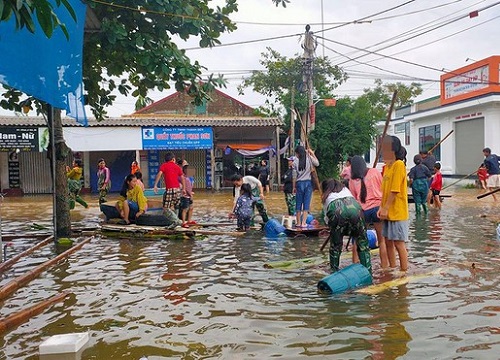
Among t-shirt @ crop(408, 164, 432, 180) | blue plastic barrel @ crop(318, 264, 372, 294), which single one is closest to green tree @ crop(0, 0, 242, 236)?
blue plastic barrel @ crop(318, 264, 372, 294)

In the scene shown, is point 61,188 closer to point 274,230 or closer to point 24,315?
point 274,230

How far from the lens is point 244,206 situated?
10.7 metres

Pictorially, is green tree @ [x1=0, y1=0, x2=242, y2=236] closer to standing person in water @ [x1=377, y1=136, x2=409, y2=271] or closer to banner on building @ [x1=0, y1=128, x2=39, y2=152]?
standing person in water @ [x1=377, y1=136, x2=409, y2=271]

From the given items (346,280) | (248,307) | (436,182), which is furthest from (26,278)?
(436,182)

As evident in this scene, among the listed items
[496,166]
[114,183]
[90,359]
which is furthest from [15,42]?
[114,183]

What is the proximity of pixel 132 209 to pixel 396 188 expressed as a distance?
22.7ft

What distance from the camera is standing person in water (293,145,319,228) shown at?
33.1 ft

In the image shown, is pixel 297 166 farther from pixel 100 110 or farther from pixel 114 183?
pixel 114 183

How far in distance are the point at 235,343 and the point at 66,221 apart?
280 inches

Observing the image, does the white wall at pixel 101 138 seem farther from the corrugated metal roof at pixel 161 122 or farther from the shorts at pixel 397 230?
the shorts at pixel 397 230

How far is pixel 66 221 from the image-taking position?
402 inches

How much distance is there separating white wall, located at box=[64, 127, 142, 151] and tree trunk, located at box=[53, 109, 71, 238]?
14232 mm

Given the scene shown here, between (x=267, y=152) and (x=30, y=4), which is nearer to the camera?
(x=30, y=4)

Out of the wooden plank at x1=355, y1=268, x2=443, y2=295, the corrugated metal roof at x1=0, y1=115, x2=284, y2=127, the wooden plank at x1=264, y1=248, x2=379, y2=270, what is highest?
the corrugated metal roof at x1=0, y1=115, x2=284, y2=127
